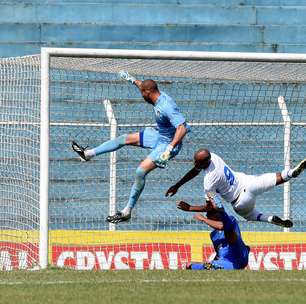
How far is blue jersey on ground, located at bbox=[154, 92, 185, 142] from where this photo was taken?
13.6 meters

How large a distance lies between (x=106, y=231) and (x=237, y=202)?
208cm

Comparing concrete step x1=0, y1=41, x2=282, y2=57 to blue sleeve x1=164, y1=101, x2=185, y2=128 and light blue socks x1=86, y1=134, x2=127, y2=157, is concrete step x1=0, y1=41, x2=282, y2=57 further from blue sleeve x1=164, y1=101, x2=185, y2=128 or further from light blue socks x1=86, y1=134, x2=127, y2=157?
blue sleeve x1=164, y1=101, x2=185, y2=128

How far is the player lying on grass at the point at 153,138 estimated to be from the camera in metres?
13.6

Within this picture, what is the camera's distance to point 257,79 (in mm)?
15398

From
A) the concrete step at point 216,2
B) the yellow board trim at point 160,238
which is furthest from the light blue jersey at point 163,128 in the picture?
the concrete step at point 216,2

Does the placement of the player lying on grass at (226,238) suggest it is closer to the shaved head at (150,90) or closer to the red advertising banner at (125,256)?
the shaved head at (150,90)

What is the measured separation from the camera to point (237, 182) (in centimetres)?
1426

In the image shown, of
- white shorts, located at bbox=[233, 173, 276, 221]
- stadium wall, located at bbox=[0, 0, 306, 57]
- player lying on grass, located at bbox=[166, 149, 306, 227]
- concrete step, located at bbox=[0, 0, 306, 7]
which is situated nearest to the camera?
player lying on grass, located at bbox=[166, 149, 306, 227]

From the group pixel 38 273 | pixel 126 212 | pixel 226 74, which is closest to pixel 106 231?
pixel 126 212

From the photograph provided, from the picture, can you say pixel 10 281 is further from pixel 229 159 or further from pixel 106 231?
pixel 229 159

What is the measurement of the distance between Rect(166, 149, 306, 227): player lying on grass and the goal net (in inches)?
52.2

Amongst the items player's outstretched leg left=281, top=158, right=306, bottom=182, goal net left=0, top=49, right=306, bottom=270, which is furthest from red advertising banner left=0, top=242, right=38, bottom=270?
player's outstretched leg left=281, top=158, right=306, bottom=182

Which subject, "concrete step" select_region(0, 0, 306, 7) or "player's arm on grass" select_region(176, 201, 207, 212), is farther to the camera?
"concrete step" select_region(0, 0, 306, 7)

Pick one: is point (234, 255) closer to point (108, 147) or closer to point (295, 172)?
point (295, 172)
